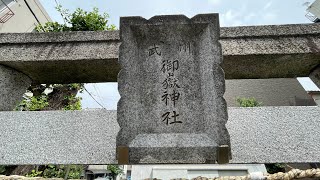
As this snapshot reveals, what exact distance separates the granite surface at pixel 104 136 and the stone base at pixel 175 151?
40 cm

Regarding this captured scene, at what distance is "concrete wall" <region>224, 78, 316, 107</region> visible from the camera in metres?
14.2

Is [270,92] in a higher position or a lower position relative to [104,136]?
higher

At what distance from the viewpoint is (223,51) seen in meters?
2.74

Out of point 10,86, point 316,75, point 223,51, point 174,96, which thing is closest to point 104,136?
point 174,96

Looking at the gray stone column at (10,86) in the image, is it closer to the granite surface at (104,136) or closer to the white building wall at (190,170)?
the granite surface at (104,136)

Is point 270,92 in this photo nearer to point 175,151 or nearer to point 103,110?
point 103,110

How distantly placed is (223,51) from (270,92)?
13826mm

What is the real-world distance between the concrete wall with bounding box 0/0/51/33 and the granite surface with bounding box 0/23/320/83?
8.42 meters

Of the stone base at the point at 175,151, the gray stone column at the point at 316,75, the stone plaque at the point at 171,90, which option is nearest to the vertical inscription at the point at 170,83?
the stone plaque at the point at 171,90

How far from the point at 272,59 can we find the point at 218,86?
3.49 ft

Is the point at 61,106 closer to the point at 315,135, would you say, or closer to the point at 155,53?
the point at 155,53

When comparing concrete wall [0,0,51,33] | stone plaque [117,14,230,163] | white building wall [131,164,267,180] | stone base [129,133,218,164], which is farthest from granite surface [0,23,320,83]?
concrete wall [0,0,51,33]

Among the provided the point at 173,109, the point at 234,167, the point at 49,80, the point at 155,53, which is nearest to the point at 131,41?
the point at 155,53

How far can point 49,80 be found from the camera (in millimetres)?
3213
